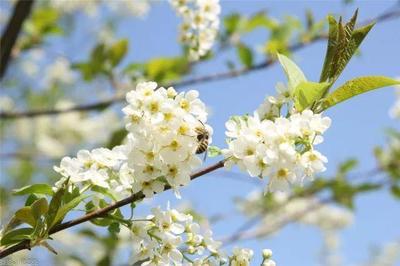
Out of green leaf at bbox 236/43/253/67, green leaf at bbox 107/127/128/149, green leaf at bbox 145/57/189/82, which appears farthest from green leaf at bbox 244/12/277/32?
green leaf at bbox 107/127/128/149

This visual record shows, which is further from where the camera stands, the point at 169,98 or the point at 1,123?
the point at 1,123

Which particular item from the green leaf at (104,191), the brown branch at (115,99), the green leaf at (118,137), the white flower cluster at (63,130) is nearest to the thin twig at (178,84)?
the brown branch at (115,99)

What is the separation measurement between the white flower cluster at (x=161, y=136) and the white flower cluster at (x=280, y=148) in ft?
0.27

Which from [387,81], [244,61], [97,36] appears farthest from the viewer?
[97,36]

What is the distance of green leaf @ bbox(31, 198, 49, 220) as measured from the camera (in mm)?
1162

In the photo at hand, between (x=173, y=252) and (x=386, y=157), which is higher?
(x=173, y=252)

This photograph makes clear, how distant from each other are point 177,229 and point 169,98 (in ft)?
0.99

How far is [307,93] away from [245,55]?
241 cm

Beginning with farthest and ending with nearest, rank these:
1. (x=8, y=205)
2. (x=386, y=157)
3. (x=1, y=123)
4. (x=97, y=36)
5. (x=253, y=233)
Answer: (x=97, y=36) < (x=1, y=123) < (x=386, y=157) < (x=8, y=205) < (x=253, y=233)

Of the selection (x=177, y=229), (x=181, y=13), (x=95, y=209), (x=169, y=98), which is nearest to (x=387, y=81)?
(x=169, y=98)

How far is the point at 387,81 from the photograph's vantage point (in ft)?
3.94

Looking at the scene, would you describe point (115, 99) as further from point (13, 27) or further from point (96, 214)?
point (96, 214)

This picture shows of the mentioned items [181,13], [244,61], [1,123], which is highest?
[181,13]

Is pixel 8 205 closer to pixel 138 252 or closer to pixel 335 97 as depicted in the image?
pixel 138 252
